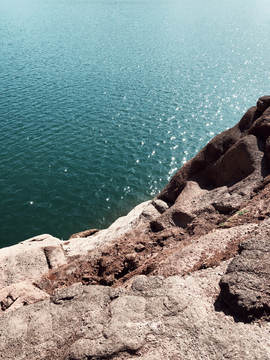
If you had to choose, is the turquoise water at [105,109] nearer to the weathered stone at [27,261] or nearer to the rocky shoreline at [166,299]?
the weathered stone at [27,261]

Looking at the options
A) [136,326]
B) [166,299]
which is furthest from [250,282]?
[136,326]

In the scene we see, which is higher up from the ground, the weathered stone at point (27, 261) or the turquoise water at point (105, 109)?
the turquoise water at point (105, 109)

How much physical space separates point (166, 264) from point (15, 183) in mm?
25257

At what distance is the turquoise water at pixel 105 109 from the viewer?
31.0 metres

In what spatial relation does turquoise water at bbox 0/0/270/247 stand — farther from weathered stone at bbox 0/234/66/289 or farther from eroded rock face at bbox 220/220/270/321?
eroded rock face at bbox 220/220/270/321

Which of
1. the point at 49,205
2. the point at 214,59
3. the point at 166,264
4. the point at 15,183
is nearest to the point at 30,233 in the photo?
the point at 49,205

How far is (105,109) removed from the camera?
153ft

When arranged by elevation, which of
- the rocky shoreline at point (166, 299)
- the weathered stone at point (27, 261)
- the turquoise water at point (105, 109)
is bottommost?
the weathered stone at point (27, 261)

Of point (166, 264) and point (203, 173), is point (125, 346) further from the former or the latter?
point (203, 173)

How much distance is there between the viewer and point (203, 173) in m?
21.4

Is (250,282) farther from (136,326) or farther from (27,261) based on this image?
(27,261)

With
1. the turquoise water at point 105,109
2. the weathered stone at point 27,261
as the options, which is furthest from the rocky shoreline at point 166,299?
the turquoise water at point 105,109

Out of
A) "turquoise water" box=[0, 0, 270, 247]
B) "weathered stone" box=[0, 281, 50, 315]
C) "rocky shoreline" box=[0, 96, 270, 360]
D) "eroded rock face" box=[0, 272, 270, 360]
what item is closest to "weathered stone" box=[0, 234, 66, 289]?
"rocky shoreline" box=[0, 96, 270, 360]

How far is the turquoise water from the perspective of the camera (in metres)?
31.0
